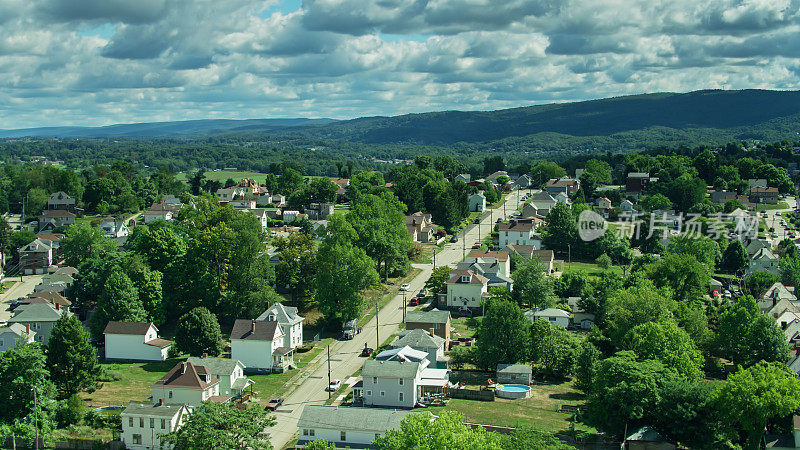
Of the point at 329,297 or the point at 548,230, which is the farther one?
the point at 548,230

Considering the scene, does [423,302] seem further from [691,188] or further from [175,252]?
[691,188]

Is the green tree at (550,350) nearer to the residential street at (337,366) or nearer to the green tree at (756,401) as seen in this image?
the residential street at (337,366)

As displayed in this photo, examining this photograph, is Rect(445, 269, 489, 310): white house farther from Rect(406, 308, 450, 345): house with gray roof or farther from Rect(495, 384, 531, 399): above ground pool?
Rect(495, 384, 531, 399): above ground pool

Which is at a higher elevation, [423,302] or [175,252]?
[175,252]

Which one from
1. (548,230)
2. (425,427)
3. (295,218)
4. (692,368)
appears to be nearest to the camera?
(425,427)

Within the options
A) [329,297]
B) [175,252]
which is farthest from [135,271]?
[329,297]

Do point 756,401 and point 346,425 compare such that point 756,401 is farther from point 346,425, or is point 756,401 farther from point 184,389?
point 184,389

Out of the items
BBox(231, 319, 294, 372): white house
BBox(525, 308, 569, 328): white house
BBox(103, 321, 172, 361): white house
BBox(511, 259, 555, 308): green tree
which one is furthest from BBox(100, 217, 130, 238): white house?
BBox(525, 308, 569, 328): white house
